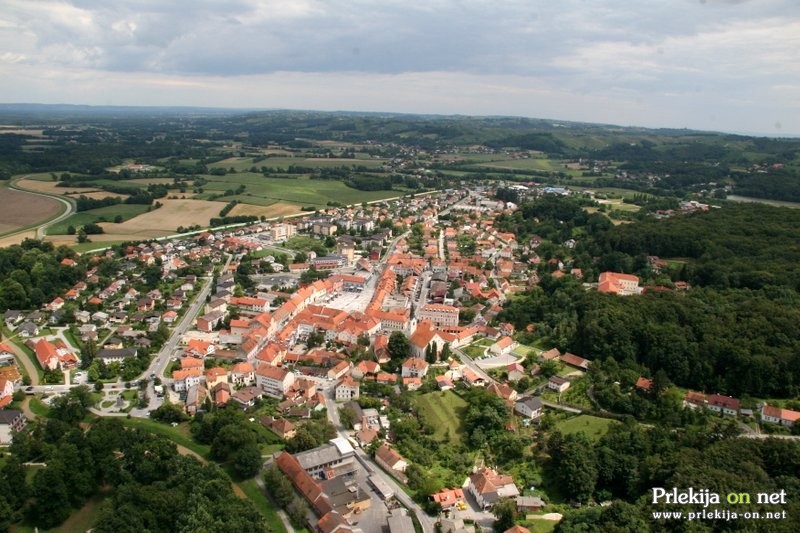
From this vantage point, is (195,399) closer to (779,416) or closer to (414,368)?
(414,368)

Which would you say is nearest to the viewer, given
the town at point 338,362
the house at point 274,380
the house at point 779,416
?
the town at point 338,362

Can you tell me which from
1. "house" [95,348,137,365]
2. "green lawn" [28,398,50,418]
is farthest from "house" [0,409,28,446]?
"house" [95,348,137,365]

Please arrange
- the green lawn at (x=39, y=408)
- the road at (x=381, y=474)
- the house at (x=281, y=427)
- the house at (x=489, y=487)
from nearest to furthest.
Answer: the road at (x=381, y=474), the house at (x=489, y=487), the house at (x=281, y=427), the green lawn at (x=39, y=408)

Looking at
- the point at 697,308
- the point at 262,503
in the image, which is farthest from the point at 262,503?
the point at 697,308

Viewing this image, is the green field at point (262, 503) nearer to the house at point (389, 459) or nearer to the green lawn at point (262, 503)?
the green lawn at point (262, 503)

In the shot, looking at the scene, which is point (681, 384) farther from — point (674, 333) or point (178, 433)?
point (178, 433)

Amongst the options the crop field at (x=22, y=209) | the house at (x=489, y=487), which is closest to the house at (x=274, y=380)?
the house at (x=489, y=487)
